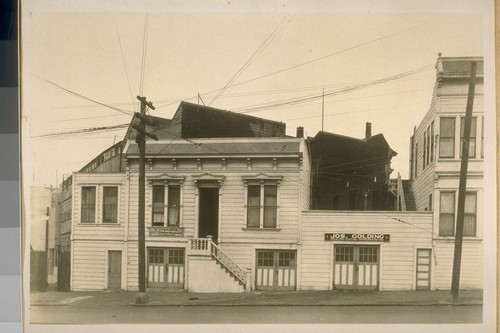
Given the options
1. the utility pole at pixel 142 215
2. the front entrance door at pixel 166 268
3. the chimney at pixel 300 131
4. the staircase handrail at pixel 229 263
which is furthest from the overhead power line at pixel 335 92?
the front entrance door at pixel 166 268

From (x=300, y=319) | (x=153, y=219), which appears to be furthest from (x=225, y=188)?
(x=300, y=319)

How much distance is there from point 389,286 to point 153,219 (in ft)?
5.34

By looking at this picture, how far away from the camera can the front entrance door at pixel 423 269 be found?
16.2 feet

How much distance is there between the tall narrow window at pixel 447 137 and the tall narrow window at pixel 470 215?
30cm

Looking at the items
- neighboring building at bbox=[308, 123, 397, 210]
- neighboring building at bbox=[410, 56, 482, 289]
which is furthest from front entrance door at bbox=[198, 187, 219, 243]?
Answer: neighboring building at bbox=[410, 56, 482, 289]

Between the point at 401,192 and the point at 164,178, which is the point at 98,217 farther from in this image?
the point at 401,192

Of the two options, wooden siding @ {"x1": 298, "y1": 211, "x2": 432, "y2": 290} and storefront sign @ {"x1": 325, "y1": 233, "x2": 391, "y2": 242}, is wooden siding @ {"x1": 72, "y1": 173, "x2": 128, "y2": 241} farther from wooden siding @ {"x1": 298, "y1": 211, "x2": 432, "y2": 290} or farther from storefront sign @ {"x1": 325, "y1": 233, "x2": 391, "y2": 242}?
storefront sign @ {"x1": 325, "y1": 233, "x2": 391, "y2": 242}

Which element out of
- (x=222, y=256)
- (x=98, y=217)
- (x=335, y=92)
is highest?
(x=335, y=92)

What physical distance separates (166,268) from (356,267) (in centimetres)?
127

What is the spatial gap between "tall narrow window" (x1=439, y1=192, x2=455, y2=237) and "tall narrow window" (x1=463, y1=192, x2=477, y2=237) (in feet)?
0.28

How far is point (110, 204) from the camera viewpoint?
5.03 metres

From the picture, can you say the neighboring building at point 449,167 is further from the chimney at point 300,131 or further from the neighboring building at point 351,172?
the chimney at point 300,131

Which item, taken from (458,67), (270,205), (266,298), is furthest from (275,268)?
(458,67)

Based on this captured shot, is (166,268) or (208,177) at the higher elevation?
(208,177)
